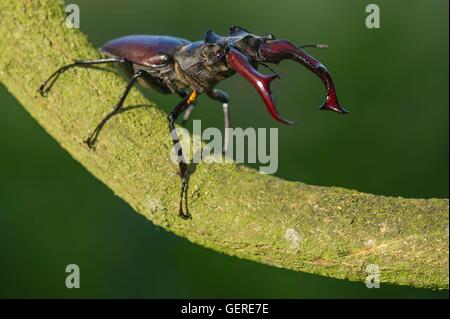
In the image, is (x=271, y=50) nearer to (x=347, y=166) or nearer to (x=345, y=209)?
(x=345, y=209)

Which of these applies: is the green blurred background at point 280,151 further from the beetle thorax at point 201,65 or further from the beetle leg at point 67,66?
the beetle leg at point 67,66

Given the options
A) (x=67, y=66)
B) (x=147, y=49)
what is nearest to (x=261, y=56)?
(x=67, y=66)

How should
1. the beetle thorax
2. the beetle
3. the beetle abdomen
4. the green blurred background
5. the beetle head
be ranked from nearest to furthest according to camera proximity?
1. the beetle head
2. the beetle
3. the beetle thorax
4. the beetle abdomen
5. the green blurred background

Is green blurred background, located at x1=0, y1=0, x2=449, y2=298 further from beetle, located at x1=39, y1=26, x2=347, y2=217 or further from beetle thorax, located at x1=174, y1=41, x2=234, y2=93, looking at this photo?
beetle thorax, located at x1=174, y1=41, x2=234, y2=93

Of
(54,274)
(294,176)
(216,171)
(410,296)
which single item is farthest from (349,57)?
(216,171)

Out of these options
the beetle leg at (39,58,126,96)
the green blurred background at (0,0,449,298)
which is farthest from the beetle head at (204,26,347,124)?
the green blurred background at (0,0,449,298)

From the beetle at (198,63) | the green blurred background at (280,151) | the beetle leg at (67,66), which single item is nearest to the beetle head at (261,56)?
the beetle at (198,63)

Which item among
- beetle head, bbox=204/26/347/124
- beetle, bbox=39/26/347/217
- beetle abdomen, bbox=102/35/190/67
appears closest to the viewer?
beetle head, bbox=204/26/347/124

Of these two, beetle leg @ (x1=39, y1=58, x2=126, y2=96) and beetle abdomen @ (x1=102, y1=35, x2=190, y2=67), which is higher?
beetle abdomen @ (x1=102, y1=35, x2=190, y2=67)
